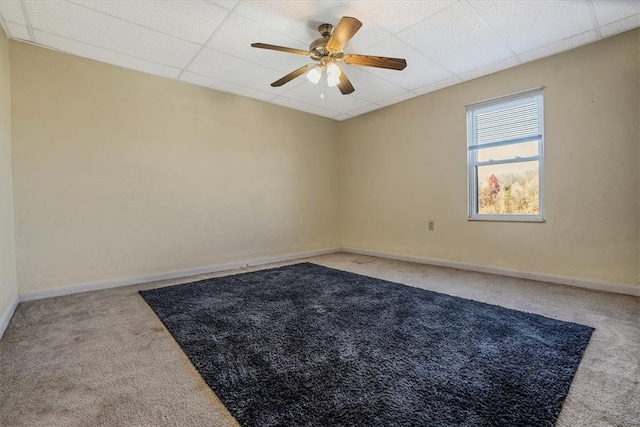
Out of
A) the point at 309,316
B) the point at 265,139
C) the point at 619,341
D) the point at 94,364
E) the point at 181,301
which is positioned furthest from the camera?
the point at 265,139

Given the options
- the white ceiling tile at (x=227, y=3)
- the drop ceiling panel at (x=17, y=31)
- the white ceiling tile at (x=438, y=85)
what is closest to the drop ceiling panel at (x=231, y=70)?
the white ceiling tile at (x=227, y=3)

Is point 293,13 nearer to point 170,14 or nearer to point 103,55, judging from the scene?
point 170,14

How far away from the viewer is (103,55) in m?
3.07

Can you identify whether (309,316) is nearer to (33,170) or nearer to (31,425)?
(31,425)

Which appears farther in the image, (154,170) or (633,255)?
(154,170)

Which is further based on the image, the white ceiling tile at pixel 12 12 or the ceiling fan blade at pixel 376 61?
the ceiling fan blade at pixel 376 61

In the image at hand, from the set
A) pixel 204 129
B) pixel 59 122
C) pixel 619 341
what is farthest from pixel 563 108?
pixel 59 122

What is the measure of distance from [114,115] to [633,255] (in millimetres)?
5580

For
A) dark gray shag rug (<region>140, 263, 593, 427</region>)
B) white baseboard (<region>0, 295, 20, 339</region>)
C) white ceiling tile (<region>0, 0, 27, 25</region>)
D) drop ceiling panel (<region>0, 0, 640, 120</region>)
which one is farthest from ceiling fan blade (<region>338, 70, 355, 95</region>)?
white baseboard (<region>0, 295, 20, 339</region>)

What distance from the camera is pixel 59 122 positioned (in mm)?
3014

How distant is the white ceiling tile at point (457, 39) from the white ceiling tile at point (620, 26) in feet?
2.46

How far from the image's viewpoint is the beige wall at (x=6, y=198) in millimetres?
2318

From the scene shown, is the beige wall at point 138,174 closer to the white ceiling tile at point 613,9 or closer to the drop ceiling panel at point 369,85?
the drop ceiling panel at point 369,85

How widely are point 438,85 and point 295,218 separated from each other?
2.95 m
